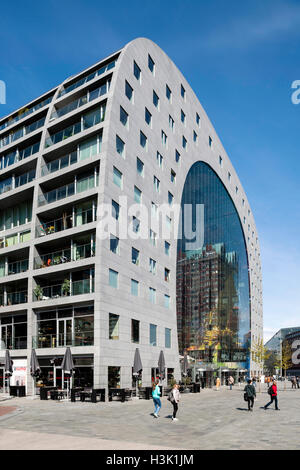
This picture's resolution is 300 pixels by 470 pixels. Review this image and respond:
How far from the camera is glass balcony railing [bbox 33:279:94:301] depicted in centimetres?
3519

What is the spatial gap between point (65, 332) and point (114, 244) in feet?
26.4

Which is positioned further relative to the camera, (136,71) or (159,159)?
(159,159)

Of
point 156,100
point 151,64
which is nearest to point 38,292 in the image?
point 156,100

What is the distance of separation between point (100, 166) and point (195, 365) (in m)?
33.3

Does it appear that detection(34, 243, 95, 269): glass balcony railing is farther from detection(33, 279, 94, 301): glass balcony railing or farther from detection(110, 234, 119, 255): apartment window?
detection(33, 279, 94, 301): glass balcony railing

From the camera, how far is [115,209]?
37.7 metres

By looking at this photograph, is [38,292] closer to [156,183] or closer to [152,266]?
[152,266]

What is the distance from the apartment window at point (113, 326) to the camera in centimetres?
3572

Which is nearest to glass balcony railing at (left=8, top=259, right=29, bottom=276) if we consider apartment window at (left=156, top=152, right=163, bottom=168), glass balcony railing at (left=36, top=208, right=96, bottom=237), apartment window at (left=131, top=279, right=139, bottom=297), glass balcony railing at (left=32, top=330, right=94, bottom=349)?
glass balcony railing at (left=36, top=208, right=96, bottom=237)

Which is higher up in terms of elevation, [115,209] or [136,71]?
[136,71]

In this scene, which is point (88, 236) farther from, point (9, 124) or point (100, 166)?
point (9, 124)

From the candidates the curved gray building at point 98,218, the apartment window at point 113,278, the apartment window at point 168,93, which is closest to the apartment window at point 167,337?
the curved gray building at point 98,218

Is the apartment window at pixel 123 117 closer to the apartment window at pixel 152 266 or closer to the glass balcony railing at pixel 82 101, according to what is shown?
the glass balcony railing at pixel 82 101

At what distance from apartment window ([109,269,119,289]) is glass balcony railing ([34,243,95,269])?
2.17 meters
